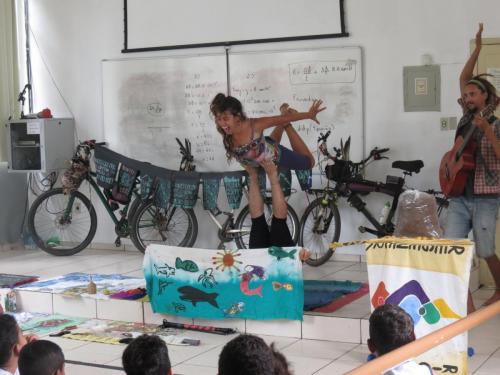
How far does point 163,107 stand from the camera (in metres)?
8.43

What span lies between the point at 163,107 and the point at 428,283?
4.52 metres

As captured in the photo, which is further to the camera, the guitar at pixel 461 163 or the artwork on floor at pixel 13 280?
the artwork on floor at pixel 13 280

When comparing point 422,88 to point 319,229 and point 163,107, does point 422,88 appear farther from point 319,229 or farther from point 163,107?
point 163,107

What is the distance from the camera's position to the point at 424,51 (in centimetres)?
717

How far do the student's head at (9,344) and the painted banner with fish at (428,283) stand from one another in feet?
6.90

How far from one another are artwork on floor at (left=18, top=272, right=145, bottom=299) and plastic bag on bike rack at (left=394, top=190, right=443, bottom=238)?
219 centimetres

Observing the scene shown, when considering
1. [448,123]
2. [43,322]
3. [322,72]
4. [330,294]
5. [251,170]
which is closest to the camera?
[251,170]

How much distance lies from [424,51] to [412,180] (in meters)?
1.12

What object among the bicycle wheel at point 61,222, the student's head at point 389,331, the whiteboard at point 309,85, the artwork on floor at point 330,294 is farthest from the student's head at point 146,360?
the bicycle wheel at point 61,222

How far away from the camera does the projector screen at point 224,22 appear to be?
7602mm

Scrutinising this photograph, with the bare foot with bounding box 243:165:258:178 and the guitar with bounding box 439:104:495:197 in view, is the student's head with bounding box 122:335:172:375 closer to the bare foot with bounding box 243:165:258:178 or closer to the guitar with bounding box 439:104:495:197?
the bare foot with bounding box 243:165:258:178

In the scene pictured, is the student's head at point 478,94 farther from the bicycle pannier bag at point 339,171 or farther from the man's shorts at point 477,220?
the bicycle pannier bag at point 339,171

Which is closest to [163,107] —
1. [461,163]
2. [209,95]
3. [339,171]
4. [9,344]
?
[209,95]

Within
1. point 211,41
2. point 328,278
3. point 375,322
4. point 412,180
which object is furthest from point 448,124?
point 375,322
